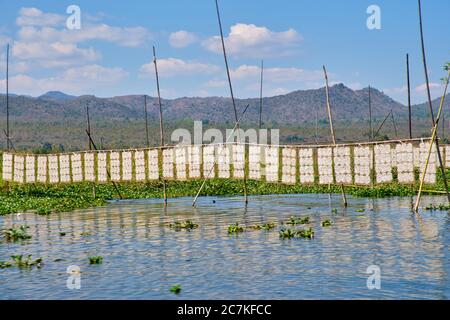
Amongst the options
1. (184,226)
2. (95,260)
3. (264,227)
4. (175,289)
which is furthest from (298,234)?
(175,289)

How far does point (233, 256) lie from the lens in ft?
60.6

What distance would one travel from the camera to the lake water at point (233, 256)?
14508 mm

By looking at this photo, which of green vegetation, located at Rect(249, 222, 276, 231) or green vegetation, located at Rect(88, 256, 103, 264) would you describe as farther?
green vegetation, located at Rect(249, 222, 276, 231)

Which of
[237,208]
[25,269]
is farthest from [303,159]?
[25,269]

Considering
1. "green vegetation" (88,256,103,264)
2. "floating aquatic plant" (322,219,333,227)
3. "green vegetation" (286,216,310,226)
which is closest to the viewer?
"green vegetation" (88,256,103,264)

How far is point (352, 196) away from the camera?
124ft

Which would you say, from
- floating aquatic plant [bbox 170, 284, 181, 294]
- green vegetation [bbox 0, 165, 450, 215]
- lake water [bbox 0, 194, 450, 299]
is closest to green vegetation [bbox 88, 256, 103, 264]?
lake water [bbox 0, 194, 450, 299]

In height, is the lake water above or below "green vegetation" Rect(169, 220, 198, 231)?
below

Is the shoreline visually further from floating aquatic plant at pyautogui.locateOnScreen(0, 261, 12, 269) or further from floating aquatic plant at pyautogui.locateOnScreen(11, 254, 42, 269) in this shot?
floating aquatic plant at pyautogui.locateOnScreen(0, 261, 12, 269)

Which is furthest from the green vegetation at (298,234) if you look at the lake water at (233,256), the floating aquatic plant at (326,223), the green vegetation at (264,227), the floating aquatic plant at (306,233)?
the floating aquatic plant at (326,223)

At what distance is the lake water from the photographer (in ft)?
47.6

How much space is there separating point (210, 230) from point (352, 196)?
52.2 feet

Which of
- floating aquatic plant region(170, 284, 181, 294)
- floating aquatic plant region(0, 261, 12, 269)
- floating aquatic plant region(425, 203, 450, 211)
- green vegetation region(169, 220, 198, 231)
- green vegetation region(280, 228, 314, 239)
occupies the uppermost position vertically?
floating aquatic plant region(425, 203, 450, 211)

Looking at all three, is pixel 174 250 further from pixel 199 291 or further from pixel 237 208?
pixel 237 208
